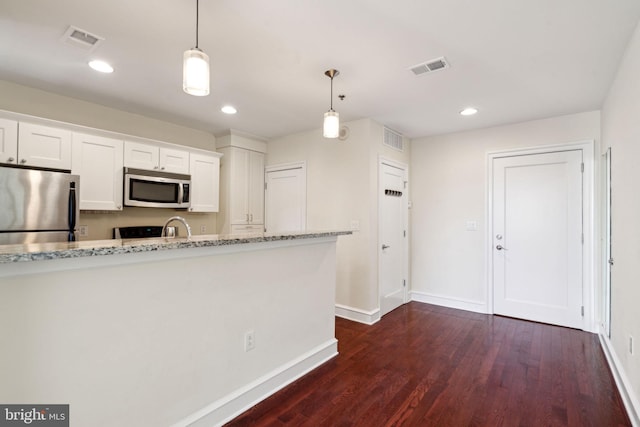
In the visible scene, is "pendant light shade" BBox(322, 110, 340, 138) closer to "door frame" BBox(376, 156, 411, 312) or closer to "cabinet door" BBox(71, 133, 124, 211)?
"door frame" BBox(376, 156, 411, 312)

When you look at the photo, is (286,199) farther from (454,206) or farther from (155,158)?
(454,206)

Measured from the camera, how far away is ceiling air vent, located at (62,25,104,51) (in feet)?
6.65

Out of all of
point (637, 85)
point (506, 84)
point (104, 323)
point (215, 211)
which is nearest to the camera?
point (104, 323)

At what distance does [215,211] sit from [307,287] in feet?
7.82

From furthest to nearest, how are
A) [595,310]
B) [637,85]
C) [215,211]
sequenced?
[215,211]
[595,310]
[637,85]

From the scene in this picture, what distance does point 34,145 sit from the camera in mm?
2771

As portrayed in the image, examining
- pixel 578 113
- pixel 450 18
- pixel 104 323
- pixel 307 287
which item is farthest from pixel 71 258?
pixel 578 113

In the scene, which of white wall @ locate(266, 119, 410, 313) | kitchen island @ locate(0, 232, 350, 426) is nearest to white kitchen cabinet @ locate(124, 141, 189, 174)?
white wall @ locate(266, 119, 410, 313)

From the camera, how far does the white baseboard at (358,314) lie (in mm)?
3674

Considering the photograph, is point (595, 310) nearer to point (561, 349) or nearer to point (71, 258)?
point (561, 349)

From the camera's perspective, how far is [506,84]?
276 cm

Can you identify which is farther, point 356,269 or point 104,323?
point 356,269

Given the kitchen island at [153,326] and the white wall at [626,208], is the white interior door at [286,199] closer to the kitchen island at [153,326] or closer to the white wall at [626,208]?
the kitchen island at [153,326]

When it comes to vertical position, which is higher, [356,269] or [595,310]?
[356,269]
